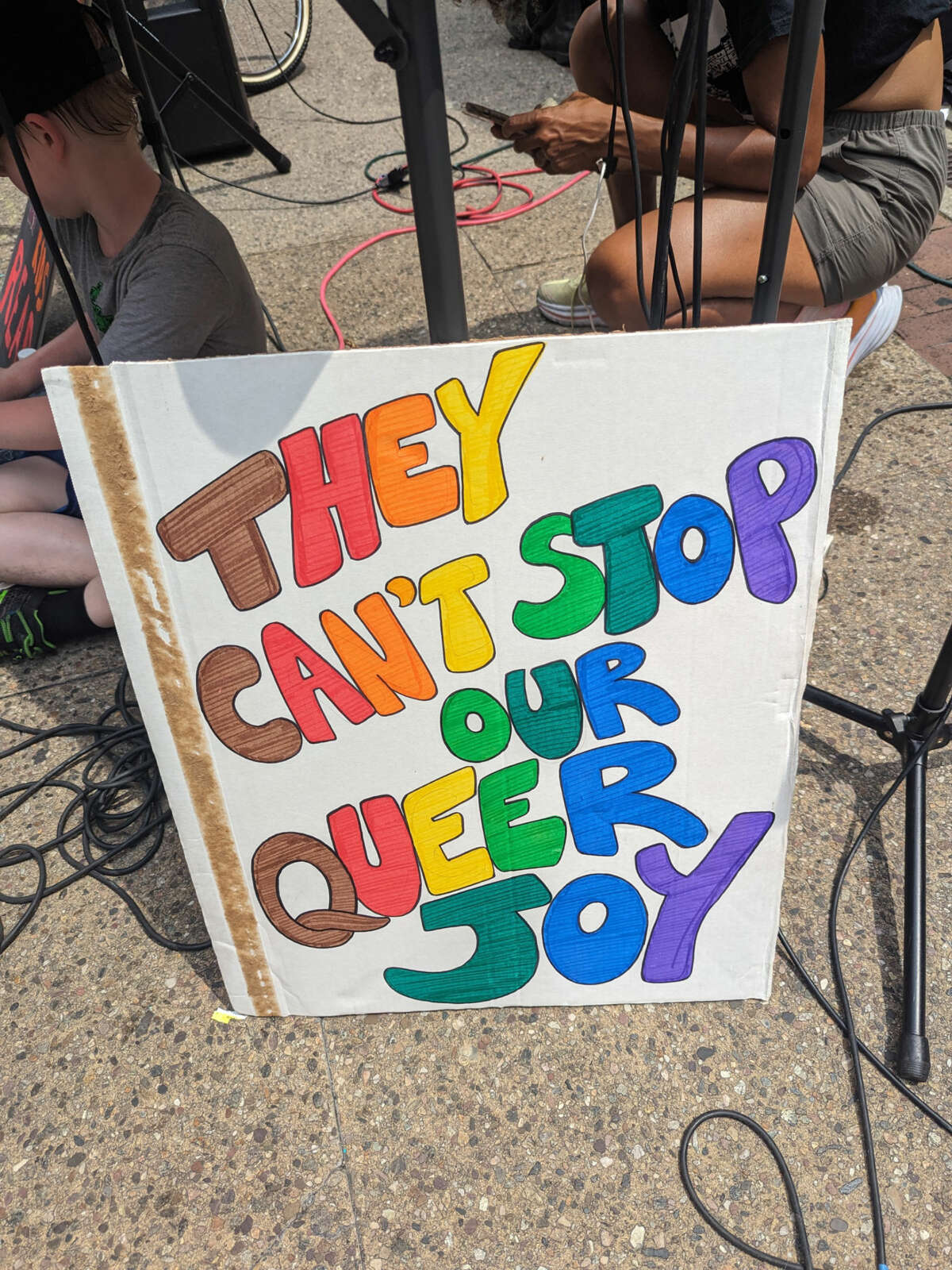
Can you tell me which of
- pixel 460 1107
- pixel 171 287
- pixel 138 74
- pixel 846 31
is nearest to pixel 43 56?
pixel 171 287

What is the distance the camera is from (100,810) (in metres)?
1.90

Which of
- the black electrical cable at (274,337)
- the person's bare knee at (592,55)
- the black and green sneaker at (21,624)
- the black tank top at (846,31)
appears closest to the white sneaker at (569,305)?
the person's bare knee at (592,55)

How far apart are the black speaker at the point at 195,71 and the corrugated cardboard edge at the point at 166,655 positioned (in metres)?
3.22

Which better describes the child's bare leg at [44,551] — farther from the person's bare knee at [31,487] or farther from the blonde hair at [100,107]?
the blonde hair at [100,107]

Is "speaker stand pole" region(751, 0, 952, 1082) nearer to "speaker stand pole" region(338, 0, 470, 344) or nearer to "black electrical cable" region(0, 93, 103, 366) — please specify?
"speaker stand pole" region(338, 0, 470, 344)

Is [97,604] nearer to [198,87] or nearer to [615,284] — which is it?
[615,284]

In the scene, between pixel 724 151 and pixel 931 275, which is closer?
pixel 724 151

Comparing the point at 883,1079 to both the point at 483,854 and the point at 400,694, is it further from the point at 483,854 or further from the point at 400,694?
the point at 400,694

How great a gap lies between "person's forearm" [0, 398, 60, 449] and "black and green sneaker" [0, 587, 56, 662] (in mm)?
455

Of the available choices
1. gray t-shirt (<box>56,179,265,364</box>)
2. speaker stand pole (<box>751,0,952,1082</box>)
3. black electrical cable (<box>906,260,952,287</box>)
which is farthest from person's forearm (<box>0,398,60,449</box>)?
black electrical cable (<box>906,260,952,287</box>)

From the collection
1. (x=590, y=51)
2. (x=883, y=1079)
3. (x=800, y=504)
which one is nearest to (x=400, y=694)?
(x=800, y=504)

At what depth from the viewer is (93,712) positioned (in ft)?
6.99

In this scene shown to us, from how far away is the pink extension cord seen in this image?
3.55 metres

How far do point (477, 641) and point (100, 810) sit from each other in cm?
109
